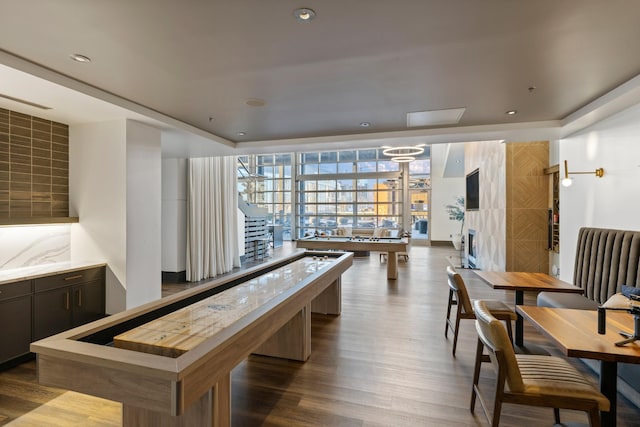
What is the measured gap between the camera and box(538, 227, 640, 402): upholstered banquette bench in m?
3.31

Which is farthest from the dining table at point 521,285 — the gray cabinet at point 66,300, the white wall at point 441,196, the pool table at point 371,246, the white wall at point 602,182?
the white wall at point 441,196

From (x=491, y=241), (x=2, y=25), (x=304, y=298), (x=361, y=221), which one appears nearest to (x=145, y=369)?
(x=304, y=298)

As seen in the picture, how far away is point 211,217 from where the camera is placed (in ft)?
24.3

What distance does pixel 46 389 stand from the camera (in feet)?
9.03

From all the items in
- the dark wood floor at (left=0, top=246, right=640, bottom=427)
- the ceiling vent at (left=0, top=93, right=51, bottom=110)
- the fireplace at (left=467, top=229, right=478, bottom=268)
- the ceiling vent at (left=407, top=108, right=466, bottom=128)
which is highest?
the ceiling vent at (left=407, top=108, right=466, bottom=128)

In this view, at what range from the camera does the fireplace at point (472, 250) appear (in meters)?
9.25

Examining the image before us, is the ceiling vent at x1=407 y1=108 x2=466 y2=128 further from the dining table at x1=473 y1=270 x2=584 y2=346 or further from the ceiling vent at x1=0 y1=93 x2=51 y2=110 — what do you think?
the ceiling vent at x1=0 y1=93 x2=51 y2=110

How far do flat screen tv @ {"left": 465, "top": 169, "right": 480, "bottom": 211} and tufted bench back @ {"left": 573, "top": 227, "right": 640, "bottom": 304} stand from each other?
16.0 ft

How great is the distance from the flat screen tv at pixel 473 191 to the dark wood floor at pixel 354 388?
5.81 meters

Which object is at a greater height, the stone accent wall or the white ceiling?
the white ceiling

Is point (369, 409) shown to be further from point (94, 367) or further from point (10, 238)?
point (10, 238)

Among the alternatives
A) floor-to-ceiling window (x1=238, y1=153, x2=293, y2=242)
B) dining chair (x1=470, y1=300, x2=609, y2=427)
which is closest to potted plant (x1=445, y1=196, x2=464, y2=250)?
floor-to-ceiling window (x1=238, y1=153, x2=293, y2=242)

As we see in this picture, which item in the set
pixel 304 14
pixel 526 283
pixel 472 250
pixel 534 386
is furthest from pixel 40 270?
pixel 472 250

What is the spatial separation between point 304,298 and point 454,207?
1259 centimetres
